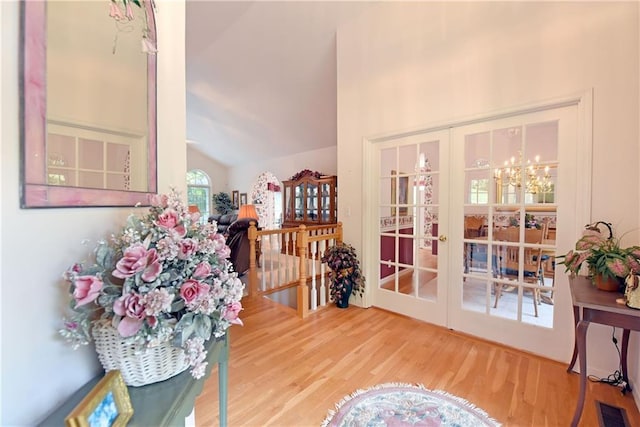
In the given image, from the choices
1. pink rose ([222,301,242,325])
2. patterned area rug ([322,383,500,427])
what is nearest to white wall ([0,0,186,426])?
pink rose ([222,301,242,325])

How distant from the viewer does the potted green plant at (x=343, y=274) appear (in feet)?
9.98

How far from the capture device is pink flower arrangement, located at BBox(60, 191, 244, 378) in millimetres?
672

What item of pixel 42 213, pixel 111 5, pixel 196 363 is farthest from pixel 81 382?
pixel 111 5

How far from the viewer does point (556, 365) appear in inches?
79.6

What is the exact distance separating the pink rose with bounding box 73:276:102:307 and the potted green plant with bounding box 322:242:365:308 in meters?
2.52

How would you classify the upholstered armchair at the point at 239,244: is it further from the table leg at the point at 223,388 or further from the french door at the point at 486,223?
the table leg at the point at 223,388

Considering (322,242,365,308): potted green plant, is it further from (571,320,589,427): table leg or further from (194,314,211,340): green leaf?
(194,314,211,340): green leaf

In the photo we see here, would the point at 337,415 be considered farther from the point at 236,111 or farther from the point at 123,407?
the point at 236,111

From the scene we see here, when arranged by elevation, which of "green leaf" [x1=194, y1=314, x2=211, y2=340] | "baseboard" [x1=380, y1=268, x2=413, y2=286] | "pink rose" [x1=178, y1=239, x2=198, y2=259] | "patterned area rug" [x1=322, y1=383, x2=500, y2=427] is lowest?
"patterned area rug" [x1=322, y1=383, x2=500, y2=427]

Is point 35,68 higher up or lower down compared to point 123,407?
higher up

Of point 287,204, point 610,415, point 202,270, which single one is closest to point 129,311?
point 202,270

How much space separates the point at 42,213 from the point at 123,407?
0.50 m

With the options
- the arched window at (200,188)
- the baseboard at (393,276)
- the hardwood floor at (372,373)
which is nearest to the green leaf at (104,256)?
the hardwood floor at (372,373)

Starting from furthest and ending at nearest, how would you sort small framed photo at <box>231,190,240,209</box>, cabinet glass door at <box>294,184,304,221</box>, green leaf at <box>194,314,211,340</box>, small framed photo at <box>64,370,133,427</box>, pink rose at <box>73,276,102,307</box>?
small framed photo at <box>231,190,240,209</box>
cabinet glass door at <box>294,184,304,221</box>
green leaf at <box>194,314,211,340</box>
pink rose at <box>73,276,102,307</box>
small framed photo at <box>64,370,133,427</box>
